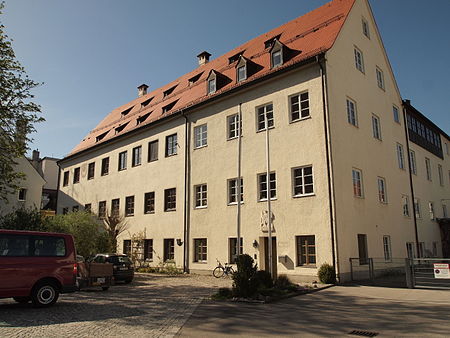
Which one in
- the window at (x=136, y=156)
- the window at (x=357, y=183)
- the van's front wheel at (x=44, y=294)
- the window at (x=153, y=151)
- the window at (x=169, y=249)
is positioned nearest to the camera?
the van's front wheel at (x=44, y=294)

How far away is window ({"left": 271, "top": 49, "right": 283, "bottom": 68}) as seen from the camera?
66.4 ft

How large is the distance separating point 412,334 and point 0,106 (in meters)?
16.8

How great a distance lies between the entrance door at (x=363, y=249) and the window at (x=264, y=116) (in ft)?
23.1

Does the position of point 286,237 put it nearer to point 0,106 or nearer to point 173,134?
point 173,134

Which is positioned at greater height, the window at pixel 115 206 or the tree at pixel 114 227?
the window at pixel 115 206

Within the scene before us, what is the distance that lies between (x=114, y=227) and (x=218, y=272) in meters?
9.55

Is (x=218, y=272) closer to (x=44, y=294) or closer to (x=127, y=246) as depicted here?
(x=127, y=246)

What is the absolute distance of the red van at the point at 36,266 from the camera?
1006 cm

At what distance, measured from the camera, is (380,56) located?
2452 centimetres

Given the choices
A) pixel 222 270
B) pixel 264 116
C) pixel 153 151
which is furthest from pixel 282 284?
pixel 153 151

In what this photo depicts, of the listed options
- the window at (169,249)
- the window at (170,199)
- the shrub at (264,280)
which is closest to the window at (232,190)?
the window at (170,199)

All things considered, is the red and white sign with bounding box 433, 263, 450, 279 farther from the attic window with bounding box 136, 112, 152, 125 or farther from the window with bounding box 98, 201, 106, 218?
the window with bounding box 98, 201, 106, 218

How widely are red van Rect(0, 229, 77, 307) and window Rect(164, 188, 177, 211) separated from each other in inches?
523

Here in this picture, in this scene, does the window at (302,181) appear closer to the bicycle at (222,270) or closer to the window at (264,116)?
the window at (264,116)
